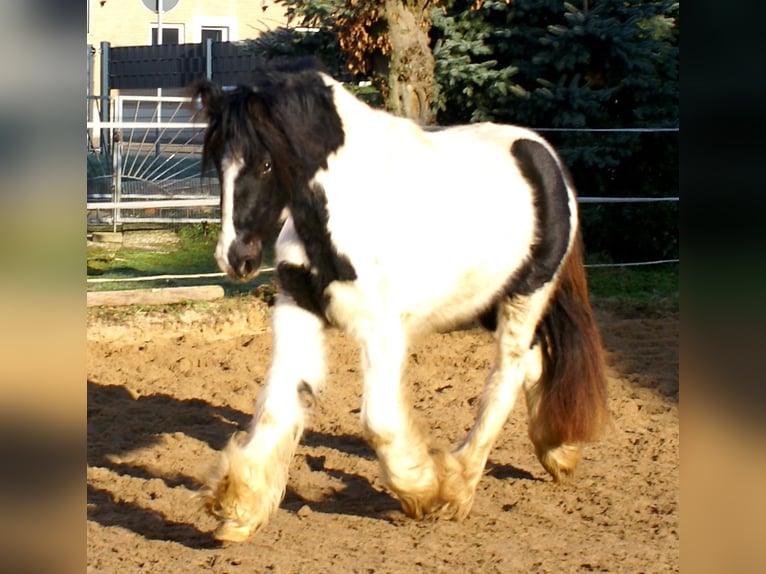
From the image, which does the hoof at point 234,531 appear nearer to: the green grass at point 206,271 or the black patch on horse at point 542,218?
the black patch on horse at point 542,218

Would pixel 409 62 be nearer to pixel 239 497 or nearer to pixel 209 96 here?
pixel 209 96

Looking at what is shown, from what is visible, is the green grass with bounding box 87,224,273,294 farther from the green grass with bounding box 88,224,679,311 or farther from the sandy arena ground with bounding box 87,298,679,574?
the sandy arena ground with bounding box 87,298,679,574

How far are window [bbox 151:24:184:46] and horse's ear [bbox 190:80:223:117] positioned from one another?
21685mm

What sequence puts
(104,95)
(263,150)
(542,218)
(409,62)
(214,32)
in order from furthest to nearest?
(214,32) → (104,95) → (409,62) → (542,218) → (263,150)

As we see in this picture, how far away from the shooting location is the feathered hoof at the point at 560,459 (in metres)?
4.80

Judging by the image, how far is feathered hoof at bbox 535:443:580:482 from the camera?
4801 millimetres

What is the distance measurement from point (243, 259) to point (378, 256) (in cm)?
65

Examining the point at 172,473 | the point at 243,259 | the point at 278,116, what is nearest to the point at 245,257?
the point at 243,259

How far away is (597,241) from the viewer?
35.0 ft

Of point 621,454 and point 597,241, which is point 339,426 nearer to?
point 621,454

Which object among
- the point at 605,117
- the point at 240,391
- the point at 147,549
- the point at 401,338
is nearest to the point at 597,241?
the point at 605,117

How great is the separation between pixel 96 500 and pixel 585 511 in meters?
2.20

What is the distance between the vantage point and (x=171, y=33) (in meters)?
25.0

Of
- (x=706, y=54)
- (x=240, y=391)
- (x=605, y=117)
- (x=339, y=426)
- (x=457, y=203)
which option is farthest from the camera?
(x=605, y=117)
